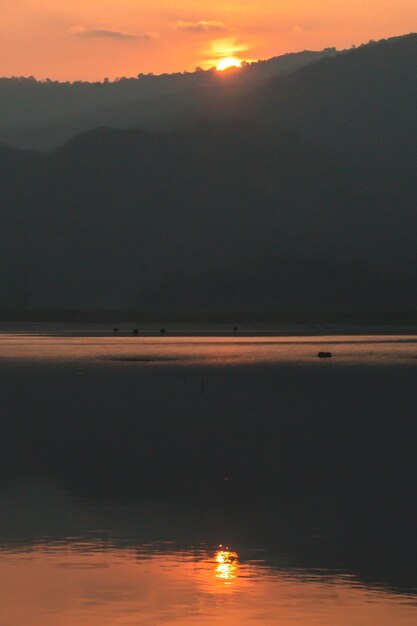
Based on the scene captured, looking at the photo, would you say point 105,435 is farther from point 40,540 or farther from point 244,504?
point 40,540

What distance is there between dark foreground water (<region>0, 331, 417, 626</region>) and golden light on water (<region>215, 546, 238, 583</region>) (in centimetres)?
4

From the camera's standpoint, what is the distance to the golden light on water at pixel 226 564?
72.3 feet

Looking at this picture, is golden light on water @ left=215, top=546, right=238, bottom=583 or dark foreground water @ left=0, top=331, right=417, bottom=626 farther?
golden light on water @ left=215, top=546, right=238, bottom=583

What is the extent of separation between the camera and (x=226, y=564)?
75.5 ft

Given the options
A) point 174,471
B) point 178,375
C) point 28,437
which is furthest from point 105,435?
point 178,375

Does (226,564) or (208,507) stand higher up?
(208,507)

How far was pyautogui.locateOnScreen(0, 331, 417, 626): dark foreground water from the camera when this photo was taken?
67.4ft

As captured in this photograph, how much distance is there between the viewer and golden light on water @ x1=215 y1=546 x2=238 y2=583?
22.0m

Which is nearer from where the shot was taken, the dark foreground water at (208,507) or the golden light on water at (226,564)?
the dark foreground water at (208,507)

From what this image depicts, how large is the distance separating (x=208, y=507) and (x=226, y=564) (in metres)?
6.26

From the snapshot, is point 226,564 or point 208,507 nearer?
point 226,564

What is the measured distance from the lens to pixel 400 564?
23.3 m

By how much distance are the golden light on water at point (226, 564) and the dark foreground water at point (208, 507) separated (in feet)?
0.14

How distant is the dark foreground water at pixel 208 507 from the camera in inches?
808
